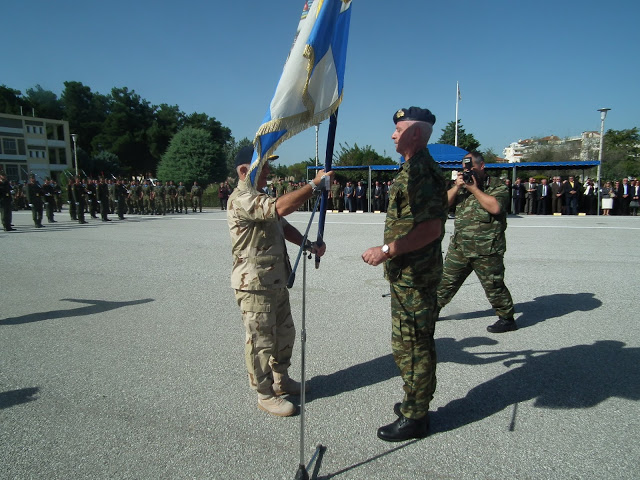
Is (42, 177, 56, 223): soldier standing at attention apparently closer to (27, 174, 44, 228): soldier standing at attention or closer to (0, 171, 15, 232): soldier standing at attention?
(27, 174, 44, 228): soldier standing at attention

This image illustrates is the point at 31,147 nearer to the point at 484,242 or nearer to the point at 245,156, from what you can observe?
the point at 245,156

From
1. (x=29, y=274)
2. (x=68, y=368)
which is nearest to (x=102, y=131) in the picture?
(x=29, y=274)

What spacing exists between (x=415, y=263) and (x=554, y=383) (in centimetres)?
180

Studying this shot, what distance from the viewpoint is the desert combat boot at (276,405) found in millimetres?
Answer: 3027

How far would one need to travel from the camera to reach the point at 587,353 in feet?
13.0

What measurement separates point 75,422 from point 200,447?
40.1 inches

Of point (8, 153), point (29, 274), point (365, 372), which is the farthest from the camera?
point (8, 153)

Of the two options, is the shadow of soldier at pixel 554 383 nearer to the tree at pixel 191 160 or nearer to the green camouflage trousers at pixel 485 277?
the green camouflage trousers at pixel 485 277

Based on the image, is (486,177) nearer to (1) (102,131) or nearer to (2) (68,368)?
(2) (68,368)

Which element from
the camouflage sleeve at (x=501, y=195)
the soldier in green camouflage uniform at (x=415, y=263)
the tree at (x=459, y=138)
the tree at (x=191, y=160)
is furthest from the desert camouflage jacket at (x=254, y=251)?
the tree at (x=191, y=160)

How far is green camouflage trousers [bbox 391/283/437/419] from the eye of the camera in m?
2.71

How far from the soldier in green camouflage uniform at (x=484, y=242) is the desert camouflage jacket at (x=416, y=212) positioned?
1.85m

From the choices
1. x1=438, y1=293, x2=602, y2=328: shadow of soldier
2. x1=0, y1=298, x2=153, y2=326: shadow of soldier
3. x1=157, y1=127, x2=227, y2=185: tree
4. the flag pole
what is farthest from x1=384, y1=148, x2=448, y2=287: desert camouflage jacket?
x1=157, y1=127, x2=227, y2=185: tree

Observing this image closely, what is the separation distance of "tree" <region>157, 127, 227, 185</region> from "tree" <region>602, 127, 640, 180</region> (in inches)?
1532
